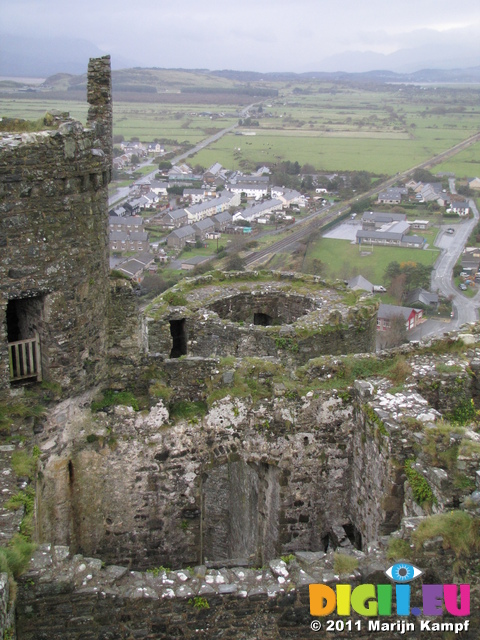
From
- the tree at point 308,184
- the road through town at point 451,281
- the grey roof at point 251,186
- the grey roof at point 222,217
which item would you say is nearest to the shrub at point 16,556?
the road through town at point 451,281

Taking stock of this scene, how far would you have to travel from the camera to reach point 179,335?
14.7m

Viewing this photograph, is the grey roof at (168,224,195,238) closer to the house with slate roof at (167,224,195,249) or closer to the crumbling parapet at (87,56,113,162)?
the house with slate roof at (167,224,195,249)

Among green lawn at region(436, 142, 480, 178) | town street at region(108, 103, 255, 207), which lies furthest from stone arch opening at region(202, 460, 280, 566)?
green lawn at region(436, 142, 480, 178)

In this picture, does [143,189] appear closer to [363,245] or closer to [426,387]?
[363,245]

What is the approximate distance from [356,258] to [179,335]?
60343 mm

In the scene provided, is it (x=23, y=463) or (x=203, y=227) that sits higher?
(x=23, y=463)

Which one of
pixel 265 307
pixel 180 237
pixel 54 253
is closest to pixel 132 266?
pixel 180 237

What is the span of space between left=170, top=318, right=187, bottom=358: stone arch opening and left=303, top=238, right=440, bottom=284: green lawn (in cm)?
4863

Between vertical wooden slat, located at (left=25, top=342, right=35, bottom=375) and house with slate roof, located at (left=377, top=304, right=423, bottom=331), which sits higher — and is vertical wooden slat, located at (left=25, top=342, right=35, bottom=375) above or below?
above

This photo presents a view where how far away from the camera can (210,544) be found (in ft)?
47.7

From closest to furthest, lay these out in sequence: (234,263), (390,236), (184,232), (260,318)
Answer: (260,318) → (234,263) → (390,236) → (184,232)

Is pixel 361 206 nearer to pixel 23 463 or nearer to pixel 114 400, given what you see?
pixel 114 400

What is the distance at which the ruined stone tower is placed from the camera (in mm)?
8117

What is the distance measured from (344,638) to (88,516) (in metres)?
4.13
